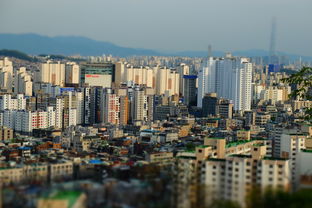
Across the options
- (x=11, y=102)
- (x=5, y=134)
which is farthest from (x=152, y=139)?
(x=11, y=102)

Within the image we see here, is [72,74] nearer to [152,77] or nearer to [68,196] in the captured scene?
[152,77]

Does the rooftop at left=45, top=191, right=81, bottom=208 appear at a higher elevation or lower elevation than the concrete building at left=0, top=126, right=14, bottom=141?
higher

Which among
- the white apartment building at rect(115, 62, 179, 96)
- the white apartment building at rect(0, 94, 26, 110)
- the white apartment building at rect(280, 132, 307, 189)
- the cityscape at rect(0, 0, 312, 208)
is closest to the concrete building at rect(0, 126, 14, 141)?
the cityscape at rect(0, 0, 312, 208)

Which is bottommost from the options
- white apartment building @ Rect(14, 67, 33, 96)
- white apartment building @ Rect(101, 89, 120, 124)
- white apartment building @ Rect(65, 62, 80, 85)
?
white apartment building @ Rect(101, 89, 120, 124)

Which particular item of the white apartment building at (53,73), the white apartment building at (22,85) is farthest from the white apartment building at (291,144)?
the white apartment building at (53,73)

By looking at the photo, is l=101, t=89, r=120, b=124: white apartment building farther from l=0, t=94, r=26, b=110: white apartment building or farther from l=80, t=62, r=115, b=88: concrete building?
l=80, t=62, r=115, b=88: concrete building

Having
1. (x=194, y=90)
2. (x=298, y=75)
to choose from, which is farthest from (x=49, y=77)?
(x=298, y=75)

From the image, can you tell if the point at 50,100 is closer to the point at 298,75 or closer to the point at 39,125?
the point at 39,125

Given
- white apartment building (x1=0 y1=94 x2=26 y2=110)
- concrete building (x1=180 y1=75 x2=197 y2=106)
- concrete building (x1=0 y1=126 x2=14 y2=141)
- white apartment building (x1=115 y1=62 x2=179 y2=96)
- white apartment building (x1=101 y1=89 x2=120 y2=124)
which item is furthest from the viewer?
white apartment building (x1=115 y1=62 x2=179 y2=96)
